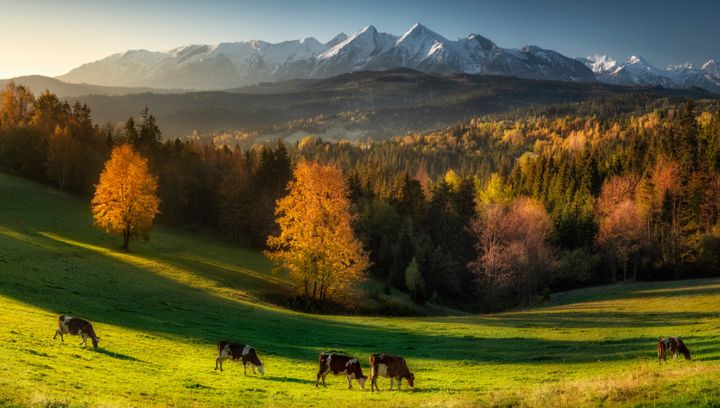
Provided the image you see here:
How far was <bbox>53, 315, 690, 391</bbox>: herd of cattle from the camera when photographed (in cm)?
2453

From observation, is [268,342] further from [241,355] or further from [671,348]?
[671,348]

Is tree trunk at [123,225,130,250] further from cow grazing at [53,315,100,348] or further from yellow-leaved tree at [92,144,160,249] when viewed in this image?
cow grazing at [53,315,100,348]

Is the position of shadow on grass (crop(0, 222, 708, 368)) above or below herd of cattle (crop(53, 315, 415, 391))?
below

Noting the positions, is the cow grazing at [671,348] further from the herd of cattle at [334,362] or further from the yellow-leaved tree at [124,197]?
the yellow-leaved tree at [124,197]

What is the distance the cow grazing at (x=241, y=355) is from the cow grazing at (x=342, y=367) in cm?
336

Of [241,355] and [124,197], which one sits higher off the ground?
[124,197]

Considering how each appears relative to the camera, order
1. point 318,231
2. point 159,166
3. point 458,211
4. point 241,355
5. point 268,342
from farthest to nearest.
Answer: point 458,211, point 159,166, point 318,231, point 268,342, point 241,355

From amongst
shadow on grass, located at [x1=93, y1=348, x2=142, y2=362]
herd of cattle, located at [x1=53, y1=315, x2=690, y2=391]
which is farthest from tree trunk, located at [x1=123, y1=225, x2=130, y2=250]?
shadow on grass, located at [x1=93, y1=348, x2=142, y2=362]

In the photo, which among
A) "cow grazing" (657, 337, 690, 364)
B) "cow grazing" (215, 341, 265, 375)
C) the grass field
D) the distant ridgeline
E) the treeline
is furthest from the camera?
the treeline

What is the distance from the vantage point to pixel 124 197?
7025 cm

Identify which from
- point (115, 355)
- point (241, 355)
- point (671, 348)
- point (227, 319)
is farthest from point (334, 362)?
point (227, 319)

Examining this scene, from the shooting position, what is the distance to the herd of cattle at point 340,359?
2453cm

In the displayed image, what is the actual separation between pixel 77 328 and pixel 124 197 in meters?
47.4

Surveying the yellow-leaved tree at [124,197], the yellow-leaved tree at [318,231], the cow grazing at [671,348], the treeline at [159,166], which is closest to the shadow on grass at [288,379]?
the cow grazing at [671,348]
